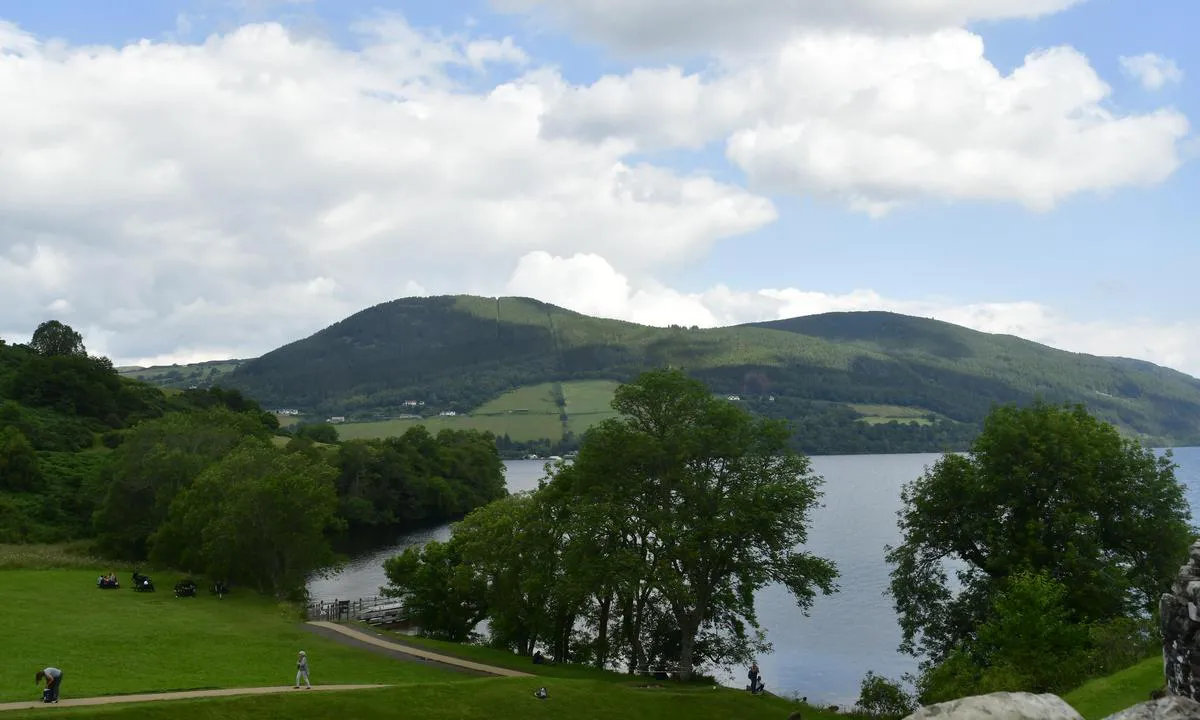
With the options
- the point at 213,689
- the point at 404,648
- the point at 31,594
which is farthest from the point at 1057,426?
the point at 31,594

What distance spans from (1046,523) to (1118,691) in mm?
20644

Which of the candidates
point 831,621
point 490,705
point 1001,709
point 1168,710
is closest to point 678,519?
point 490,705

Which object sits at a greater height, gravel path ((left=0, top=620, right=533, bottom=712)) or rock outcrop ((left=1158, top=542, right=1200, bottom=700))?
rock outcrop ((left=1158, top=542, right=1200, bottom=700))

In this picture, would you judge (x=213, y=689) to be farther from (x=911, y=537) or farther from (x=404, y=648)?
(x=911, y=537)

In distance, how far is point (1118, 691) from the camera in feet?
92.6

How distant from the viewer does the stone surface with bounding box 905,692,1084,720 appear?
15805 mm

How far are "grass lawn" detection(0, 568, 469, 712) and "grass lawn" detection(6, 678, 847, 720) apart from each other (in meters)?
5.93

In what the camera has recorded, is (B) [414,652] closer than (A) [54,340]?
Yes

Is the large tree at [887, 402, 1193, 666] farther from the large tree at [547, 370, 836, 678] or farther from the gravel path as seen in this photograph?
the gravel path

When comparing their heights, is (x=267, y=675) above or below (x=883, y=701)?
above

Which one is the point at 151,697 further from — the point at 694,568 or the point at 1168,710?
the point at 1168,710

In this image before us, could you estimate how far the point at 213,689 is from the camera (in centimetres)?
3741

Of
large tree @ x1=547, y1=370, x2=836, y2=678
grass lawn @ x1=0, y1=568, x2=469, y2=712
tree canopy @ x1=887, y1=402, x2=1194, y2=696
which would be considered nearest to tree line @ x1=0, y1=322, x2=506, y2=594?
grass lawn @ x1=0, y1=568, x2=469, y2=712

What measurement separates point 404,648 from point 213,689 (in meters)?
18.1
